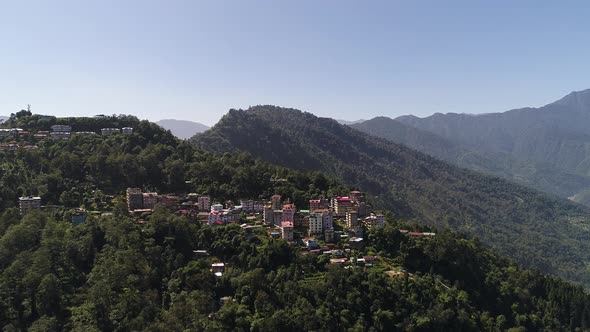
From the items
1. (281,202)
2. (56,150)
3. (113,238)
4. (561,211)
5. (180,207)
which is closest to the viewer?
(113,238)

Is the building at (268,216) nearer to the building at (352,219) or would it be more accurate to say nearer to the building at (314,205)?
the building at (314,205)

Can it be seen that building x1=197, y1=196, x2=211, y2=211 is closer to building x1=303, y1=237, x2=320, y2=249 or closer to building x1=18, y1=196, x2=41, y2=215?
building x1=303, y1=237, x2=320, y2=249

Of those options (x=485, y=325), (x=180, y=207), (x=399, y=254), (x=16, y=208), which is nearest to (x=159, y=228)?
(x=180, y=207)

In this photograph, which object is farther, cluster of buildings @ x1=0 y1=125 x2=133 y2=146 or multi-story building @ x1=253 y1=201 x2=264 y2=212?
cluster of buildings @ x1=0 y1=125 x2=133 y2=146

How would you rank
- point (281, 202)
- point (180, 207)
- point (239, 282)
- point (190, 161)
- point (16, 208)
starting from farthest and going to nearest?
1. point (190, 161)
2. point (281, 202)
3. point (180, 207)
4. point (16, 208)
5. point (239, 282)

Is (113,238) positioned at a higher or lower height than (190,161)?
lower

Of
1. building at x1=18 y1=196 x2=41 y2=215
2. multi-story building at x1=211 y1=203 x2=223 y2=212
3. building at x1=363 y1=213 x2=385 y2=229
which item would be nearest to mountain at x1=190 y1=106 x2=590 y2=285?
building at x1=363 y1=213 x2=385 y2=229

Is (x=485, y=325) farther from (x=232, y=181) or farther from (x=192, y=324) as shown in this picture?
(x=232, y=181)
